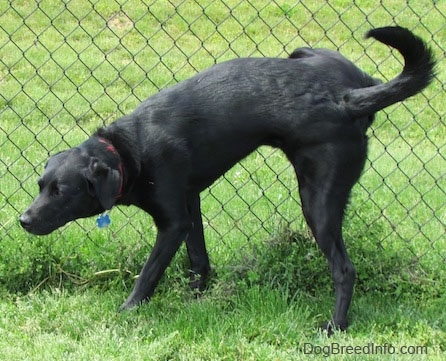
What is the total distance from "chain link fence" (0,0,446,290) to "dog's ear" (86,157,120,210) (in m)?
0.69

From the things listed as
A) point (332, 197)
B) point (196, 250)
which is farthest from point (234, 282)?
point (332, 197)

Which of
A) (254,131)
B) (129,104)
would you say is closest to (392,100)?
(254,131)

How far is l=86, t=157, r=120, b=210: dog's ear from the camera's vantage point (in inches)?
152

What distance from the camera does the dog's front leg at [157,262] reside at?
13.3 ft

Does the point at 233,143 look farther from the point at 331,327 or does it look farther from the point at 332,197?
the point at 331,327

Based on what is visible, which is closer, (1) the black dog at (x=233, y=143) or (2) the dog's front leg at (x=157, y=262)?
(1) the black dog at (x=233, y=143)

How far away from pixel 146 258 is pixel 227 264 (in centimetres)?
45

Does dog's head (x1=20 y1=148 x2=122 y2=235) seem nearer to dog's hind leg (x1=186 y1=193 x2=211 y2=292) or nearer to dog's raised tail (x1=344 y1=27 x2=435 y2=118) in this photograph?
dog's hind leg (x1=186 y1=193 x2=211 y2=292)

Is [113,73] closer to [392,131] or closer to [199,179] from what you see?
[392,131]

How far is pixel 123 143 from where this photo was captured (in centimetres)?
405

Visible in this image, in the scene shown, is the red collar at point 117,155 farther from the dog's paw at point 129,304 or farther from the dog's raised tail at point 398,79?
the dog's raised tail at point 398,79

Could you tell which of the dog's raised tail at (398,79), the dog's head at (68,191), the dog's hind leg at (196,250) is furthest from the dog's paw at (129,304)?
the dog's raised tail at (398,79)

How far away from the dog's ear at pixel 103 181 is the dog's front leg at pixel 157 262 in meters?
0.35

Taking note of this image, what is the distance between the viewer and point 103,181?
386 cm
